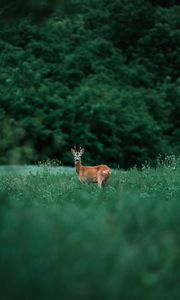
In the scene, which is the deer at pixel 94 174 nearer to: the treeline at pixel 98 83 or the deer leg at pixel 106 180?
the deer leg at pixel 106 180

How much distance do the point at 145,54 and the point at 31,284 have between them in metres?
21.1

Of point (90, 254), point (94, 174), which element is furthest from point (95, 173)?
point (90, 254)

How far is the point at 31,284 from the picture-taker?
331 cm

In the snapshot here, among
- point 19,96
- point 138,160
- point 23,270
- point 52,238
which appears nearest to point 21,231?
point 52,238

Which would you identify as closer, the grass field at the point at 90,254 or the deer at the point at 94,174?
the grass field at the point at 90,254

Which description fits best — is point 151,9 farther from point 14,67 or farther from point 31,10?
point 31,10

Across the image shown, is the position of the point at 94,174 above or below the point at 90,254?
above

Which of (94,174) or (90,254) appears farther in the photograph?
(94,174)

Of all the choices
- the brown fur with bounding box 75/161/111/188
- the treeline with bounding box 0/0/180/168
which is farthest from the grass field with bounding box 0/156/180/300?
the treeline with bounding box 0/0/180/168

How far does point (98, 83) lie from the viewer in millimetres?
21281

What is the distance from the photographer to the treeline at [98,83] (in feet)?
60.8

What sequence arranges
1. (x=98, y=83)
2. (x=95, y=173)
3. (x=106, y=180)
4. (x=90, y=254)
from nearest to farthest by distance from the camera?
(x=90, y=254) → (x=106, y=180) → (x=95, y=173) → (x=98, y=83)

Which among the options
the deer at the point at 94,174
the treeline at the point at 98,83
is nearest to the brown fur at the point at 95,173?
the deer at the point at 94,174

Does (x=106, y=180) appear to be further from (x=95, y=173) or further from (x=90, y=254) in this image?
(x=90, y=254)
